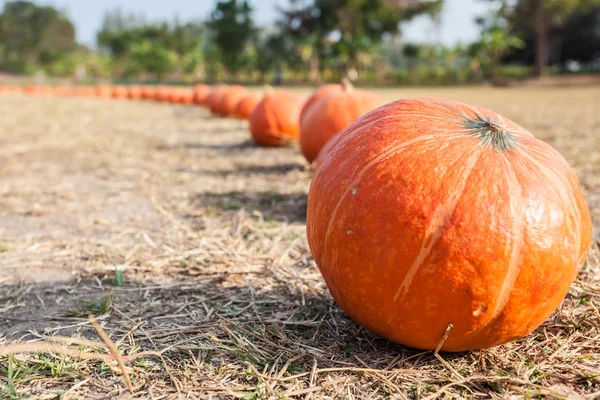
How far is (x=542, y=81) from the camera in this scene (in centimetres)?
4594

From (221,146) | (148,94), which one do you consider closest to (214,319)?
Answer: (221,146)

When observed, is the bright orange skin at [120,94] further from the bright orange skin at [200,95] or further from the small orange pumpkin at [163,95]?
the bright orange skin at [200,95]

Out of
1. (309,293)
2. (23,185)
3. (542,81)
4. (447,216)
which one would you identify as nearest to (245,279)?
(309,293)

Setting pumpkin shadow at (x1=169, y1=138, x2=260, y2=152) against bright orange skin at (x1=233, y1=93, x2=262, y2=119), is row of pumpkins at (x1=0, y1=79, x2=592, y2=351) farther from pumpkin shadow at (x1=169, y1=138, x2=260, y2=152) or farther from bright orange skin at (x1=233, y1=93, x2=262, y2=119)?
bright orange skin at (x1=233, y1=93, x2=262, y2=119)

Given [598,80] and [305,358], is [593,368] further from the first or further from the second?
[598,80]

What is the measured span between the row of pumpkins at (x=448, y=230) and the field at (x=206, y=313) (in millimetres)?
197

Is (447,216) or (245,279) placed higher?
(447,216)

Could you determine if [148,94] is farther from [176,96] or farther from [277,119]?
[277,119]

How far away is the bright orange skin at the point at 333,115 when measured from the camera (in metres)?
5.35

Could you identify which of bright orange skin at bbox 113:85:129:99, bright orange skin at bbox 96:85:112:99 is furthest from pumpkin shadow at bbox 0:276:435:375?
bright orange skin at bbox 96:85:112:99

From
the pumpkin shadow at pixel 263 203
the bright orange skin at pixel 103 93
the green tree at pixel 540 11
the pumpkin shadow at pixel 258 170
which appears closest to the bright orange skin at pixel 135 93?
the bright orange skin at pixel 103 93

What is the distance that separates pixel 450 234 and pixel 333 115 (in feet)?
12.0

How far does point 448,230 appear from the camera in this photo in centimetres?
188

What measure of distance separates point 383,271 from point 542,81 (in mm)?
49483
